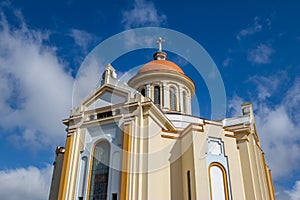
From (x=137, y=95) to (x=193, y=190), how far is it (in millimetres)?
5717

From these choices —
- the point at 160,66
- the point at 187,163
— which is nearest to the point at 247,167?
the point at 187,163

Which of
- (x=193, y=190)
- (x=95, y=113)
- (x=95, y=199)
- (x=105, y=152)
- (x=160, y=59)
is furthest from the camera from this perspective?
(x=160, y=59)

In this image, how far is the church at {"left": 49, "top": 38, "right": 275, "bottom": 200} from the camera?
13.6 meters

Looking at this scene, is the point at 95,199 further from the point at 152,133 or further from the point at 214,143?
the point at 214,143

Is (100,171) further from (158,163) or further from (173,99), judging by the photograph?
(173,99)

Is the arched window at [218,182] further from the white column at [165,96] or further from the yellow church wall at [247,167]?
the white column at [165,96]

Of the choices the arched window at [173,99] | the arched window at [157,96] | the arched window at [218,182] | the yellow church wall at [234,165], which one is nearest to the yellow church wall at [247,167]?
the yellow church wall at [234,165]

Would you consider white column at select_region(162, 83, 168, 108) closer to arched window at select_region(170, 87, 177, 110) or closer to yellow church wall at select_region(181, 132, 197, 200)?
arched window at select_region(170, 87, 177, 110)

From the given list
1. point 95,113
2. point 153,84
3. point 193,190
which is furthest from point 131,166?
point 153,84

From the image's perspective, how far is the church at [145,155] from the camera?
44.7ft

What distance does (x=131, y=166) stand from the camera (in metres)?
13.7

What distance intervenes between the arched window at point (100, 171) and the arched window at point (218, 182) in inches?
200

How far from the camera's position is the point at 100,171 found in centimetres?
1472

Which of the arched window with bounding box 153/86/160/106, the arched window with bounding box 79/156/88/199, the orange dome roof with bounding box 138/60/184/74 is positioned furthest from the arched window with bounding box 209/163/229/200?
the orange dome roof with bounding box 138/60/184/74
